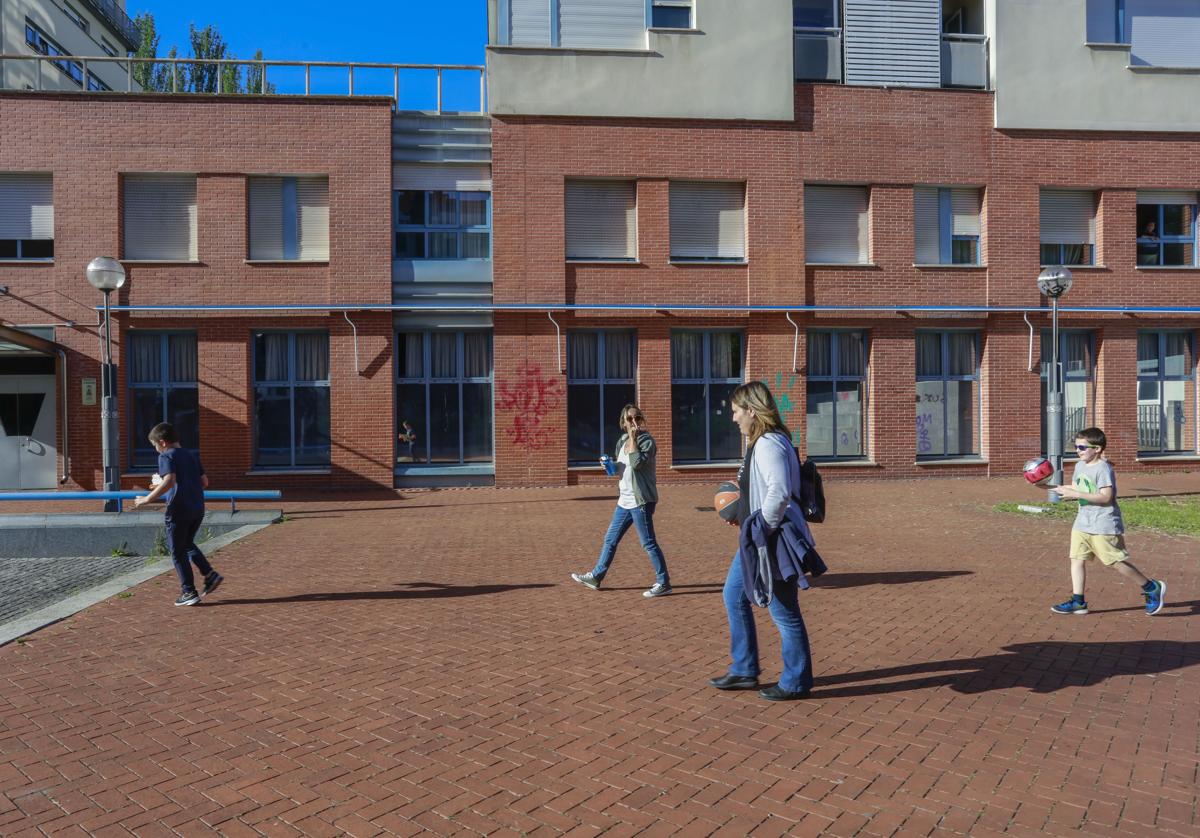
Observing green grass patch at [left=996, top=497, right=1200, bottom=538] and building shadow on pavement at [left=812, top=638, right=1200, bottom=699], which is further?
green grass patch at [left=996, top=497, right=1200, bottom=538]

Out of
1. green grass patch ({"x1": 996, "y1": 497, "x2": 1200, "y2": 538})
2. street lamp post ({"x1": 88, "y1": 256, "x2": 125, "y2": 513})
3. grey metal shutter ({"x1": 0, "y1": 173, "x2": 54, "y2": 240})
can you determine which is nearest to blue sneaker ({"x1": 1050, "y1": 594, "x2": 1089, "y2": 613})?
green grass patch ({"x1": 996, "y1": 497, "x2": 1200, "y2": 538})

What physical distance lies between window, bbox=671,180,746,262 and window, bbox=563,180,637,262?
0.90m

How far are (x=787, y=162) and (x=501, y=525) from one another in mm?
10134

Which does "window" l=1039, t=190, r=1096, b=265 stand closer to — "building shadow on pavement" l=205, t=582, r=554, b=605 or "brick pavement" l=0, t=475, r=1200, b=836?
"brick pavement" l=0, t=475, r=1200, b=836

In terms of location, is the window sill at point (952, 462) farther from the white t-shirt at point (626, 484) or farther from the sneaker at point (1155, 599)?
the white t-shirt at point (626, 484)

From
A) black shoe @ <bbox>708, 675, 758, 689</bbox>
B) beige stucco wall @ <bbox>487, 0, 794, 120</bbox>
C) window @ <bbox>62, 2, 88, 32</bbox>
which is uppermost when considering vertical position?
window @ <bbox>62, 2, 88, 32</bbox>

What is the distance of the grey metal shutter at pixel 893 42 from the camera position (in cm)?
1930

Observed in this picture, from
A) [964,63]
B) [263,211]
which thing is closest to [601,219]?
[263,211]

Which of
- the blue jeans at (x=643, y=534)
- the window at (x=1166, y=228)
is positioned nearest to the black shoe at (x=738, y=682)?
the blue jeans at (x=643, y=534)

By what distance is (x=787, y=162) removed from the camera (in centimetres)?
1898

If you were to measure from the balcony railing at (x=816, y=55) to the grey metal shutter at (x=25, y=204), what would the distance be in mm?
15097

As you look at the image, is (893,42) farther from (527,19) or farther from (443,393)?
(443,393)

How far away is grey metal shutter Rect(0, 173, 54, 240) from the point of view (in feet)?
59.6

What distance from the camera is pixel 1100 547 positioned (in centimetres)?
711
